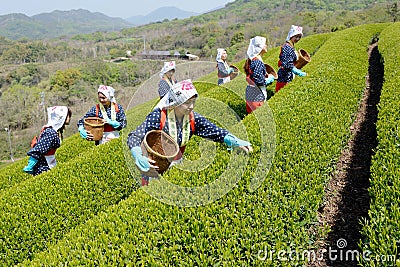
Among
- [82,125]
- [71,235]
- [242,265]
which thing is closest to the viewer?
A: [242,265]

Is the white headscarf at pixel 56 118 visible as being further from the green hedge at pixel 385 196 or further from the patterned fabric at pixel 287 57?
the patterned fabric at pixel 287 57

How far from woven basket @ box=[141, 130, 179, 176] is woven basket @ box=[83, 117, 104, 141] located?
110 inches

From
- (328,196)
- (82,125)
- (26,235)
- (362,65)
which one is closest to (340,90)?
(328,196)

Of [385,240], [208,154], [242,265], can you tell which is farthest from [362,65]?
[242,265]

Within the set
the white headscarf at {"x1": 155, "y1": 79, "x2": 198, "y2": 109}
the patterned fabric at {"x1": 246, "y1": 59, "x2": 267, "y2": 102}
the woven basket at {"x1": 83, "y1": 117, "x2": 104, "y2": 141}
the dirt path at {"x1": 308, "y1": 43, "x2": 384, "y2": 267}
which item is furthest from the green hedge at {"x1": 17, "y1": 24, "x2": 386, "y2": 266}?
the woven basket at {"x1": 83, "y1": 117, "x2": 104, "y2": 141}

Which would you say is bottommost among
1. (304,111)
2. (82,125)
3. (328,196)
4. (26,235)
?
(26,235)

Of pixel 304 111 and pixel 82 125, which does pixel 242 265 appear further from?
pixel 82 125

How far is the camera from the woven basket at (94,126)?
19.9 ft

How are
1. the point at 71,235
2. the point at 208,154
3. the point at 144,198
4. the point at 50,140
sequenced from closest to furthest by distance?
1. the point at 71,235
2. the point at 144,198
3. the point at 208,154
4. the point at 50,140

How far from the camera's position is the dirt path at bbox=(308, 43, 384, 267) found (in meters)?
3.82

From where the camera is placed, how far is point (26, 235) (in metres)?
4.78

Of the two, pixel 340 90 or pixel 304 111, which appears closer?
pixel 304 111

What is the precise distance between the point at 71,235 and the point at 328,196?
3486 millimetres

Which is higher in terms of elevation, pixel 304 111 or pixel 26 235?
pixel 304 111
